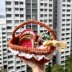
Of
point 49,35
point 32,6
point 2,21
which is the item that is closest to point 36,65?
point 49,35

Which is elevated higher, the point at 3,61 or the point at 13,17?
the point at 13,17

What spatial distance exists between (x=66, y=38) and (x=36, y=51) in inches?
588

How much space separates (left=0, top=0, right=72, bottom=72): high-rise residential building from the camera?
17031 mm

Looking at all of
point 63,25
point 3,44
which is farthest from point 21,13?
point 63,25

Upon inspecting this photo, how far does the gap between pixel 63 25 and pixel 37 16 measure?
2.41m

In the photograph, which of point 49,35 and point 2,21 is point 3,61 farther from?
point 49,35

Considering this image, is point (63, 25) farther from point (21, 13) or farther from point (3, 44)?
point (3, 44)

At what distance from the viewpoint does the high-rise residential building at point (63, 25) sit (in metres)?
19.6

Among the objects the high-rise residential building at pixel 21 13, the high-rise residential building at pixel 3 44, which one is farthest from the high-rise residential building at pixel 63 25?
the high-rise residential building at pixel 3 44

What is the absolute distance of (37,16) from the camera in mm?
18391

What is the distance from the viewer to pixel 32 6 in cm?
1806

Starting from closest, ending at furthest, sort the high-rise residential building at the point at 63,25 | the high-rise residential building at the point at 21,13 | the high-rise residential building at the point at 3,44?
the high-rise residential building at the point at 3,44
the high-rise residential building at the point at 21,13
the high-rise residential building at the point at 63,25

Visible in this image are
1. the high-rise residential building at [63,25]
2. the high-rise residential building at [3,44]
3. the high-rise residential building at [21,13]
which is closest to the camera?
the high-rise residential building at [3,44]

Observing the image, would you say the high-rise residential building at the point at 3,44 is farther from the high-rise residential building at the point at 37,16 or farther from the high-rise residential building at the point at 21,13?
the high-rise residential building at the point at 21,13
